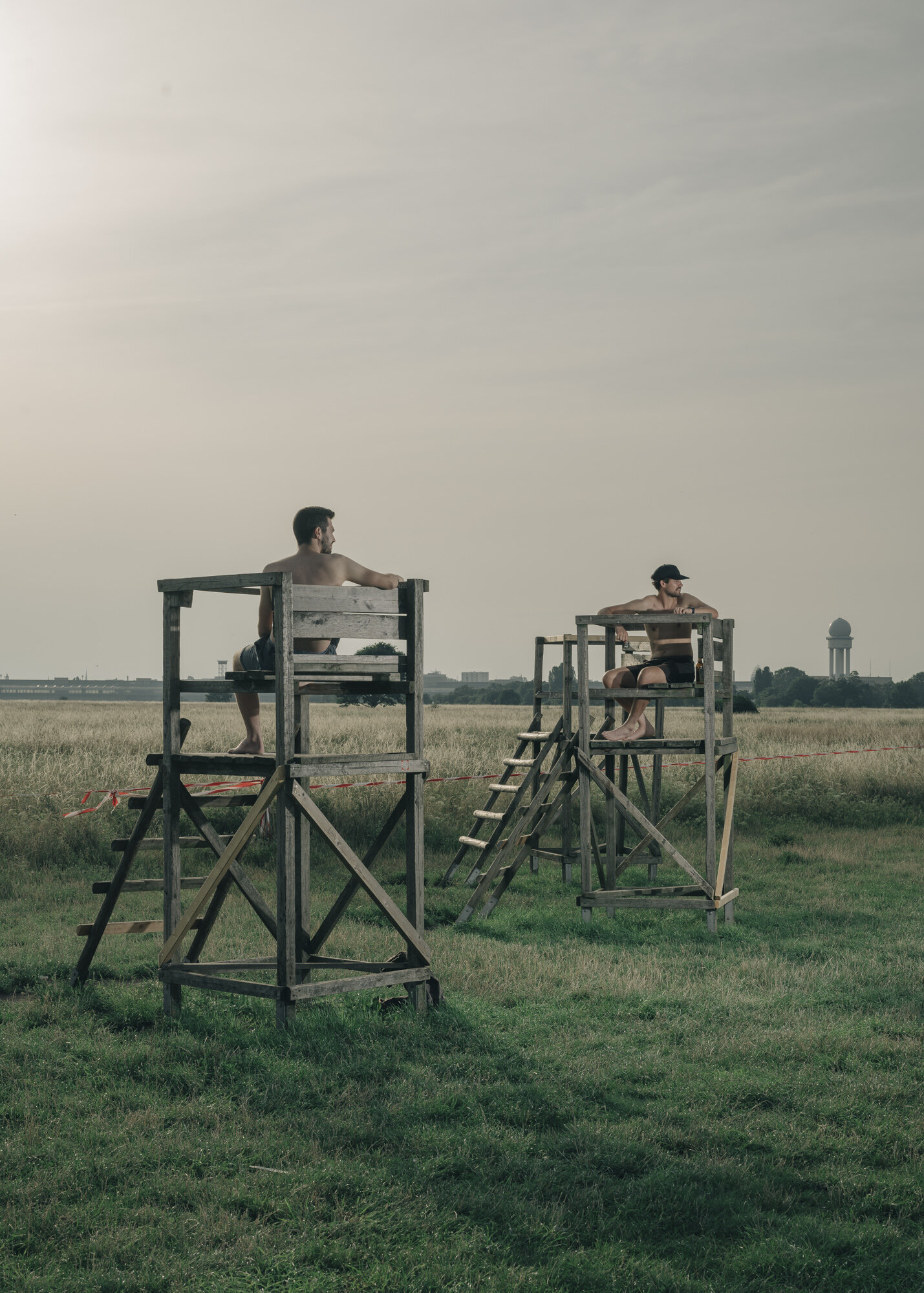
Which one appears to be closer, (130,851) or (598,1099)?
(598,1099)

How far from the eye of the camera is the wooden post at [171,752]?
8.19 m

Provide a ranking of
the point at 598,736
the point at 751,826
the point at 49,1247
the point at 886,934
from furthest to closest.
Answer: the point at 751,826 → the point at 598,736 → the point at 886,934 → the point at 49,1247

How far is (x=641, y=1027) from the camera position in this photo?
7492 mm

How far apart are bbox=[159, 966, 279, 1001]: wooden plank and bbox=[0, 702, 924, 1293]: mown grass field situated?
0.22 m

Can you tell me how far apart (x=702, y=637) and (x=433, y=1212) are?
7.37 meters

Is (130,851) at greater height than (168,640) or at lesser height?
lesser

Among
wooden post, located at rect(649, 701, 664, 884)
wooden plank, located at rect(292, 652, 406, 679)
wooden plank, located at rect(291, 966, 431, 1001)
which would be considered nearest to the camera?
wooden plank, located at rect(291, 966, 431, 1001)

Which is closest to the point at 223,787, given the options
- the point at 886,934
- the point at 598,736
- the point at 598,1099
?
the point at 598,736

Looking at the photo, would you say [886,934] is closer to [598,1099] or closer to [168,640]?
[598,1099]

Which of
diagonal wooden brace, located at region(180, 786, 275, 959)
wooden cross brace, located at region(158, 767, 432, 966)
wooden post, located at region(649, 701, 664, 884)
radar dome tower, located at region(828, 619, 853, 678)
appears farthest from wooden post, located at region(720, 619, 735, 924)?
radar dome tower, located at region(828, 619, 853, 678)

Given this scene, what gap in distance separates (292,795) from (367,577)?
1.68m

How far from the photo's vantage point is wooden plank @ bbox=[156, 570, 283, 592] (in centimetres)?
745

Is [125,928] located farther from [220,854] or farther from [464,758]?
[464,758]

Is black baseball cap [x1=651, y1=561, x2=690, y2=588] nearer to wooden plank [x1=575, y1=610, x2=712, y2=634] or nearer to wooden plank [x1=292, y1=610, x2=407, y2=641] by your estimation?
wooden plank [x1=575, y1=610, x2=712, y2=634]
